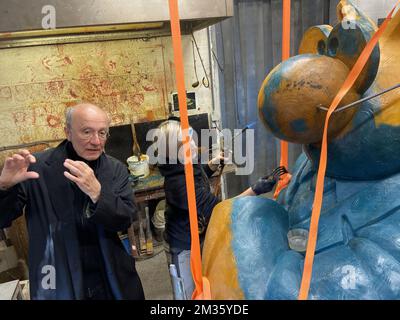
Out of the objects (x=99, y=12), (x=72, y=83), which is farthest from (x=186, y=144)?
(x=72, y=83)

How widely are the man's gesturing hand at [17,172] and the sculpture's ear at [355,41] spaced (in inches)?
37.5

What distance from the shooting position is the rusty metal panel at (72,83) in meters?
2.59

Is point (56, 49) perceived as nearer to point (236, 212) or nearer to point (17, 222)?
point (17, 222)

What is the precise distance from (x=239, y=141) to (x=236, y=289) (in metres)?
2.29

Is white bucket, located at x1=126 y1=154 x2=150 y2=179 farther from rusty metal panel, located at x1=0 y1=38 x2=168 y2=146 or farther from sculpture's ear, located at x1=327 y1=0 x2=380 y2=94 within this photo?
sculpture's ear, located at x1=327 y1=0 x2=380 y2=94

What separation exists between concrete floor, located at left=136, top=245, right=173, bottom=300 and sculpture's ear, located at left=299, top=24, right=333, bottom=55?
187 centimetres

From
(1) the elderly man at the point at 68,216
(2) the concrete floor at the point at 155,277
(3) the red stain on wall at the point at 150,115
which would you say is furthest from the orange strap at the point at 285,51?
(3) the red stain on wall at the point at 150,115

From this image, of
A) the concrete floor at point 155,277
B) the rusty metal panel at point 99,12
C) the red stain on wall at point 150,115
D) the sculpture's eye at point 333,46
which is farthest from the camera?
the red stain on wall at point 150,115

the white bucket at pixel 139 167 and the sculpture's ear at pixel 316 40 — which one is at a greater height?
the sculpture's ear at pixel 316 40

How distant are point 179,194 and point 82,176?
47 cm

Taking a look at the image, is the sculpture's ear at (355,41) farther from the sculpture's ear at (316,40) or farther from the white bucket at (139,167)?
the white bucket at (139,167)

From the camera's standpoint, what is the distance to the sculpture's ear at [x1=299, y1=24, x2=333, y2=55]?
2.85 ft

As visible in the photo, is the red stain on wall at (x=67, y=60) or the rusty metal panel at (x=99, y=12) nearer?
the rusty metal panel at (x=99, y=12)

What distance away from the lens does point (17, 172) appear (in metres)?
1.09
